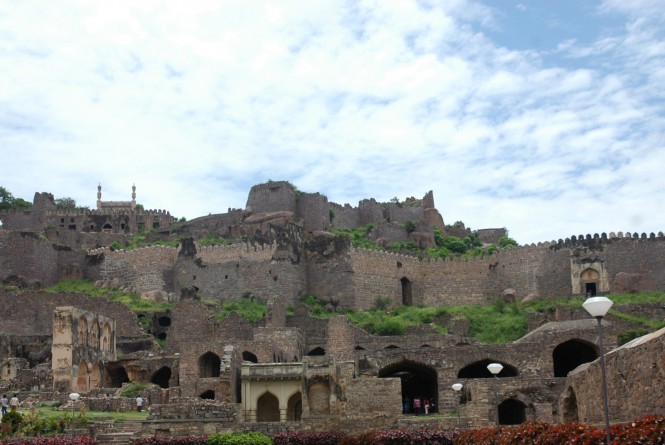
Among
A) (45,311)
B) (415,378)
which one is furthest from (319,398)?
(45,311)

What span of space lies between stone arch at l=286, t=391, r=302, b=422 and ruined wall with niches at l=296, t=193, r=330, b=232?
80.2 feet

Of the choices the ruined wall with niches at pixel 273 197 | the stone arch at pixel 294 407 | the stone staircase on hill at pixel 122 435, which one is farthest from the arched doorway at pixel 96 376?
the ruined wall with niches at pixel 273 197

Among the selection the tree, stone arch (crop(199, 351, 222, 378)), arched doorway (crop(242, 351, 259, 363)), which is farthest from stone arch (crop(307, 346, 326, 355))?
the tree

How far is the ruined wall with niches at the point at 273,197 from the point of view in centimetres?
6450

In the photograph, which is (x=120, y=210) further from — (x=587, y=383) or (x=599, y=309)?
(x=599, y=309)

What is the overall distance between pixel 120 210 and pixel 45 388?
126 ft

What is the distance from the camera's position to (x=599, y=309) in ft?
54.2

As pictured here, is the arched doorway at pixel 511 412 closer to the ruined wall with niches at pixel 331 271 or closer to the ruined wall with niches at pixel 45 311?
the ruined wall with niches at pixel 331 271

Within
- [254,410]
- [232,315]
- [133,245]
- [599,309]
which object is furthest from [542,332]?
[133,245]

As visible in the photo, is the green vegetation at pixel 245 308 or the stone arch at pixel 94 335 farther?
the green vegetation at pixel 245 308

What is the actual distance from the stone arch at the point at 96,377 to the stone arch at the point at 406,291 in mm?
21516

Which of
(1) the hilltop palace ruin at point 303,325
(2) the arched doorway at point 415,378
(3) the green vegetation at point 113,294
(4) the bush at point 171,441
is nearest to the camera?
(4) the bush at point 171,441

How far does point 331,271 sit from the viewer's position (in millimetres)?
58188

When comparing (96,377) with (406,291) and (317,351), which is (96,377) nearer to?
(317,351)
